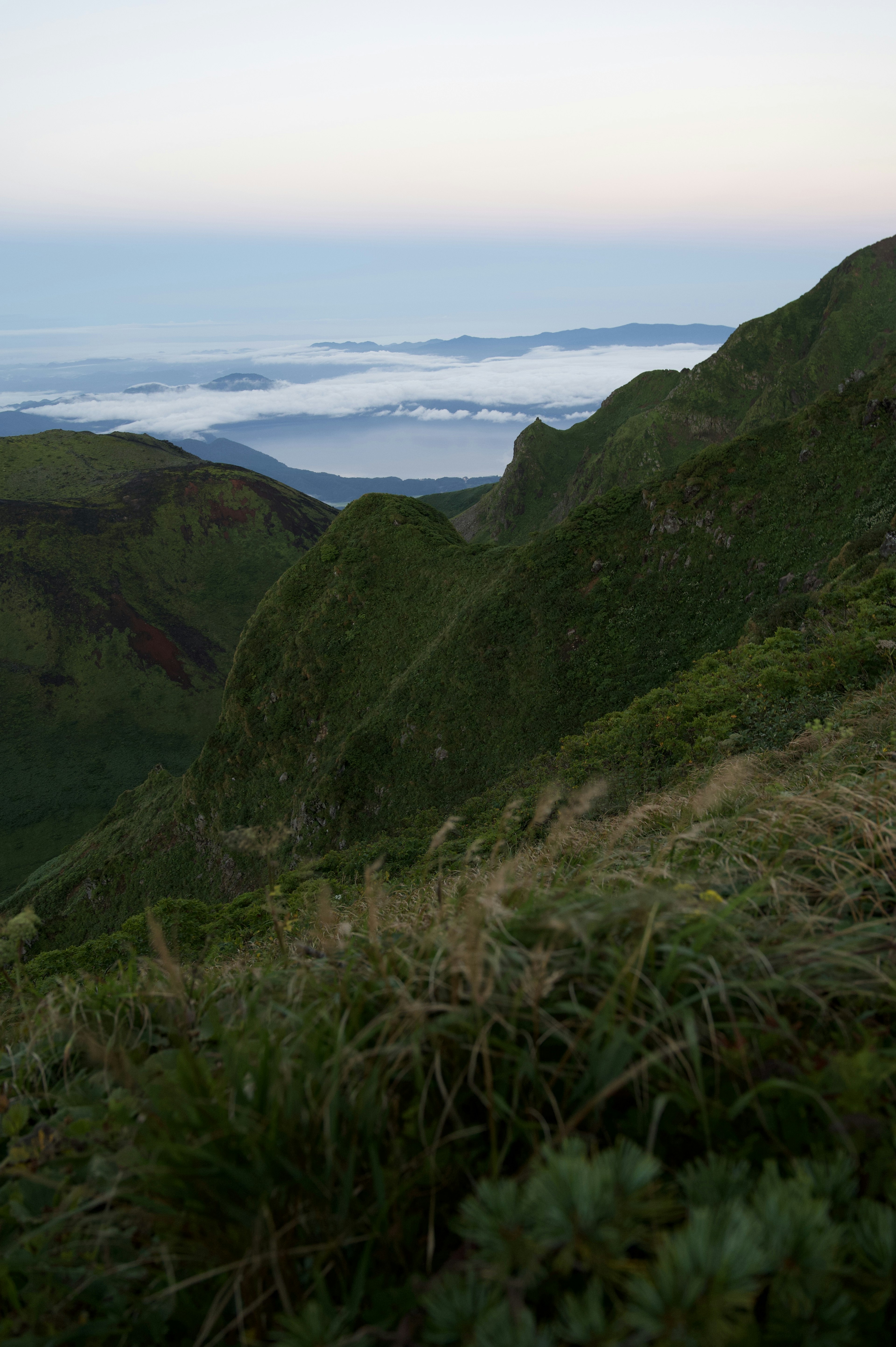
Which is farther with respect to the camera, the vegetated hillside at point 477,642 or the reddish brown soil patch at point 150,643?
the reddish brown soil patch at point 150,643

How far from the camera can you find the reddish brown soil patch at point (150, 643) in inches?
4119

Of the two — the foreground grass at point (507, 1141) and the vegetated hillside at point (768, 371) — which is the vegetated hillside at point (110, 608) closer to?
the vegetated hillside at point (768, 371)

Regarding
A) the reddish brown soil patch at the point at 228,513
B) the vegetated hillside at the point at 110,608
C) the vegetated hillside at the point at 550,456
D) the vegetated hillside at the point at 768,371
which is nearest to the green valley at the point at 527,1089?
the vegetated hillside at the point at 110,608

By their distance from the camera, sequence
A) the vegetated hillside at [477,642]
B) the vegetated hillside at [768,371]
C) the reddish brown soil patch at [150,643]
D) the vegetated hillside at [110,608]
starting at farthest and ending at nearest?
the reddish brown soil patch at [150,643], the vegetated hillside at [768,371], the vegetated hillside at [110,608], the vegetated hillside at [477,642]

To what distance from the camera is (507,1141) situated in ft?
6.75

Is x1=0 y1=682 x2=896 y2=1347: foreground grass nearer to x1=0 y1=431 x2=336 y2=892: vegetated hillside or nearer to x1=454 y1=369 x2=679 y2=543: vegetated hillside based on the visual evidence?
x1=0 y1=431 x2=336 y2=892: vegetated hillside

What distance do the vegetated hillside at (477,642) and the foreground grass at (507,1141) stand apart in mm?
19166

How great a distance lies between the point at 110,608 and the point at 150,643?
28.2ft

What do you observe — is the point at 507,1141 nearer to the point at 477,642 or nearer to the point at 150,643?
the point at 477,642

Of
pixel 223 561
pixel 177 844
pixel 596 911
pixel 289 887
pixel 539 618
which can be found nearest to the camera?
pixel 596 911

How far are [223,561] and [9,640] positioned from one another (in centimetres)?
3620

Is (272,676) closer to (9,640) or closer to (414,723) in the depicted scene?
(414,723)

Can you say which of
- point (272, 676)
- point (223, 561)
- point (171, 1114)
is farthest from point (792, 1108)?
point (223, 561)

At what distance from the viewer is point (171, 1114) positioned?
2.26m
